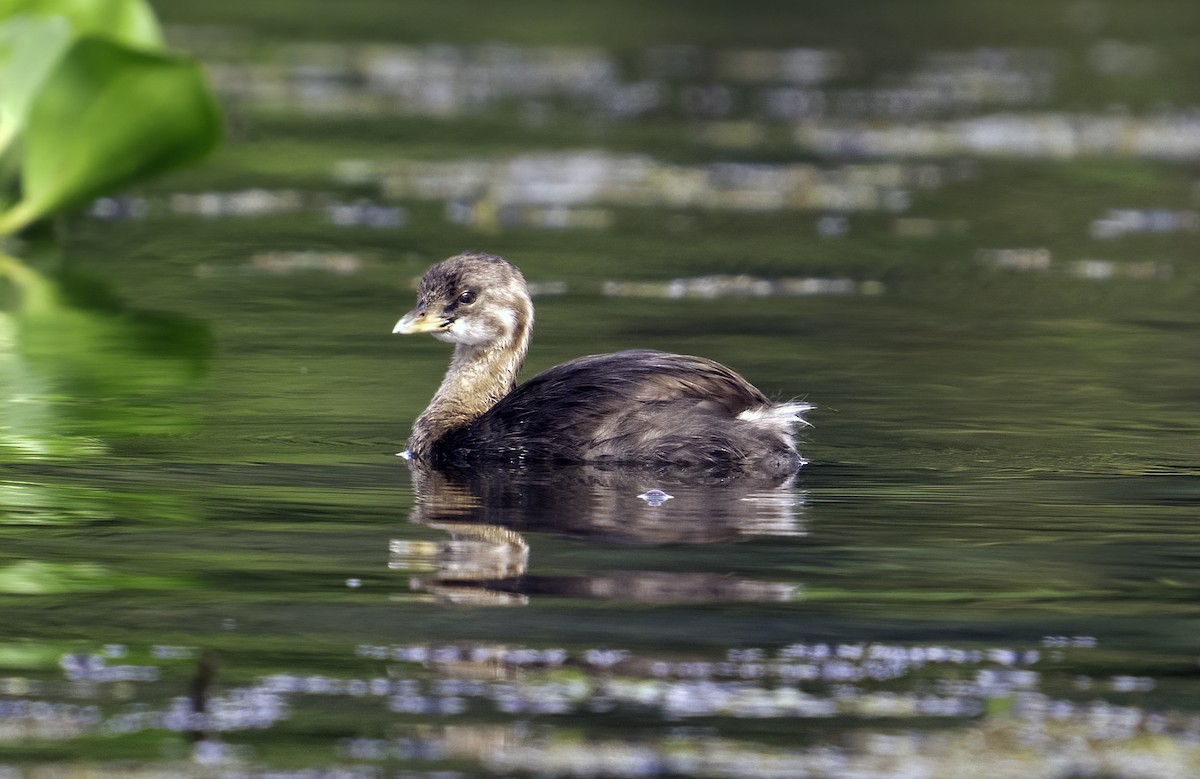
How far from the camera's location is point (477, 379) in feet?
29.5

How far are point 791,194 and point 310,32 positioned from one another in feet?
43.6

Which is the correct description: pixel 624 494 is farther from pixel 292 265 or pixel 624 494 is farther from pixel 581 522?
pixel 292 265

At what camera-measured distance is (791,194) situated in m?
16.7

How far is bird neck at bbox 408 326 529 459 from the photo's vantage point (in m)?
8.74

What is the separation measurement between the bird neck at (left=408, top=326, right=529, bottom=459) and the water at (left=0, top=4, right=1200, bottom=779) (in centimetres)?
30

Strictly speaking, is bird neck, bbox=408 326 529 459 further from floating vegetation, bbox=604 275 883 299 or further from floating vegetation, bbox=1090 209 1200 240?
floating vegetation, bbox=1090 209 1200 240

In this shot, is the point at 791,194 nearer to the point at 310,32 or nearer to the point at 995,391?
the point at 995,391

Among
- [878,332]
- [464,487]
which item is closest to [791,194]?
[878,332]

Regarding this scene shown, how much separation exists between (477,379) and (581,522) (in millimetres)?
2010

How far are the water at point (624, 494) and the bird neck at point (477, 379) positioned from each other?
0.30m

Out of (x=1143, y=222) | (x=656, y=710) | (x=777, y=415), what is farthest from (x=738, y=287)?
(x=656, y=710)

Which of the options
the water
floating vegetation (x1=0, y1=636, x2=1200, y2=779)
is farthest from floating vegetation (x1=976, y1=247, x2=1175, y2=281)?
floating vegetation (x1=0, y1=636, x2=1200, y2=779)

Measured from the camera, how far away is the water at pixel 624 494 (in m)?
4.91

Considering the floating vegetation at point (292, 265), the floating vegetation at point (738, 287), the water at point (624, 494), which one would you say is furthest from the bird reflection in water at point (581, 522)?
the floating vegetation at point (292, 265)
